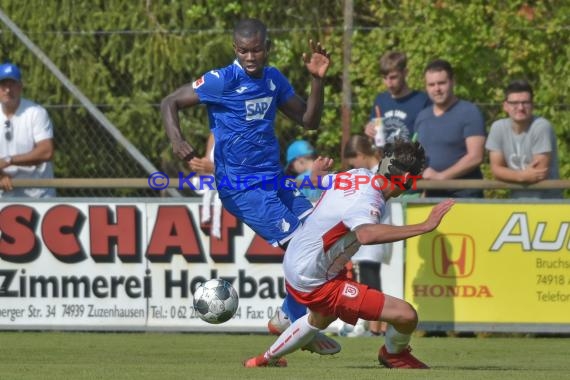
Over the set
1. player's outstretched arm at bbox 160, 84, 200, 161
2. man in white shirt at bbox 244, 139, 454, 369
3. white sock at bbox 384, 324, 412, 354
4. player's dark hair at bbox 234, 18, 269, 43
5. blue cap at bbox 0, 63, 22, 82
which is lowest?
white sock at bbox 384, 324, 412, 354

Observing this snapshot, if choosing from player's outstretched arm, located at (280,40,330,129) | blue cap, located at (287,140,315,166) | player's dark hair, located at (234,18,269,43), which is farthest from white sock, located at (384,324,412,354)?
blue cap, located at (287,140,315,166)

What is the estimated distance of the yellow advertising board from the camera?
12.4 metres

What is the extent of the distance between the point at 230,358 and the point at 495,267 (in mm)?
3064

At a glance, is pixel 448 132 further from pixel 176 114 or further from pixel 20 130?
pixel 20 130

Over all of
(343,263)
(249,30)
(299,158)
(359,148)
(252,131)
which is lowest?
(343,263)

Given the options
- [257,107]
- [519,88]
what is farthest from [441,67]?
[257,107]

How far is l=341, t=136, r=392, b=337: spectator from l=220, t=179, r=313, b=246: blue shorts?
7.31 feet

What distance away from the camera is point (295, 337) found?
30.3 ft

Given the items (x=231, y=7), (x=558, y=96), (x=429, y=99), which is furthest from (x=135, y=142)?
(x=558, y=96)

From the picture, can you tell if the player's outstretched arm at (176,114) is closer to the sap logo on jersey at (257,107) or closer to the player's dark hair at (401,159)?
the sap logo on jersey at (257,107)

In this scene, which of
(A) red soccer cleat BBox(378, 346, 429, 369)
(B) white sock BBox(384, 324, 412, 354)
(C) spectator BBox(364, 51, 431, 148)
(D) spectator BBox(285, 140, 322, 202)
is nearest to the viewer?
(B) white sock BBox(384, 324, 412, 354)

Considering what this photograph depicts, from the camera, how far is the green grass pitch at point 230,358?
8707 millimetres

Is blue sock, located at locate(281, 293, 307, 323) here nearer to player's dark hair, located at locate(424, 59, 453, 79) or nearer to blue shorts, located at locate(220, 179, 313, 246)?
blue shorts, located at locate(220, 179, 313, 246)

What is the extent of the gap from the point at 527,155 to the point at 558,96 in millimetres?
2106
